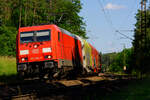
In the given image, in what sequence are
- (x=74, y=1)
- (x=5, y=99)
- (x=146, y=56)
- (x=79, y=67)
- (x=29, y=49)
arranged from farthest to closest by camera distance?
(x=74, y=1) < (x=146, y=56) < (x=79, y=67) < (x=29, y=49) < (x=5, y=99)

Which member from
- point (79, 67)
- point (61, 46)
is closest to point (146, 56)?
point (79, 67)

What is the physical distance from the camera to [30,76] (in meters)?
18.4

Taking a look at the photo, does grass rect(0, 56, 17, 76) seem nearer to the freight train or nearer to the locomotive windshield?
the freight train

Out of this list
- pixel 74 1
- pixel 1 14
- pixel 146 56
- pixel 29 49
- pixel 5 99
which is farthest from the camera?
pixel 74 1

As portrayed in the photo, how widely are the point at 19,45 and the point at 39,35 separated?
4.35ft

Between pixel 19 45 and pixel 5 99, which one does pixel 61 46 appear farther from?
pixel 5 99

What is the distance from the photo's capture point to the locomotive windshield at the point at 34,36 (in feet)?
58.5

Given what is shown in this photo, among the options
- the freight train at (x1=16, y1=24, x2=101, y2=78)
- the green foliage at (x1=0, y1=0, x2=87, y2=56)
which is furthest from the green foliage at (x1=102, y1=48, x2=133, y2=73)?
the freight train at (x1=16, y1=24, x2=101, y2=78)

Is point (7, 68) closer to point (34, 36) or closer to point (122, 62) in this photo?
point (34, 36)

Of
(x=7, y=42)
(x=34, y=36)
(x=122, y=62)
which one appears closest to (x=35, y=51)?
(x=34, y=36)

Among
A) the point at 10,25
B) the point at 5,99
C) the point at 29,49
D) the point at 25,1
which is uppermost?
the point at 25,1

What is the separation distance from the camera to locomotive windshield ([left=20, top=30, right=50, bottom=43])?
58.5 ft

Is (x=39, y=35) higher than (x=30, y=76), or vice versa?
(x=39, y=35)

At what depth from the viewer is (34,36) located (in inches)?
707
